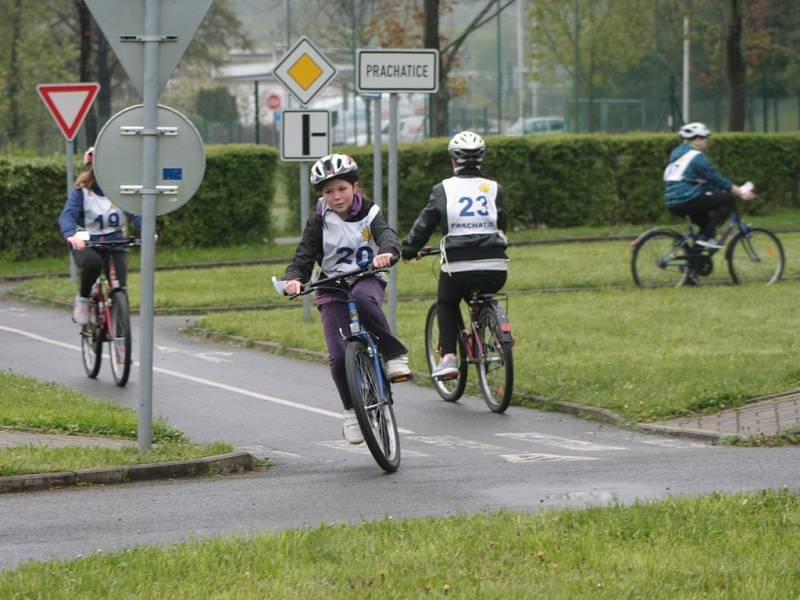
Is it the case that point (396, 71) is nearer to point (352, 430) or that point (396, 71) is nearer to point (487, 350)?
point (487, 350)

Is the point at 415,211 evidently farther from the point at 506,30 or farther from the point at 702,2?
the point at 506,30

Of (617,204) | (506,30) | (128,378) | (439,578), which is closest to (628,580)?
(439,578)

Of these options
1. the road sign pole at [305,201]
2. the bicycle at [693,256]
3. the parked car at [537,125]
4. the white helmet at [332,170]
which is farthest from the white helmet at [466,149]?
the parked car at [537,125]

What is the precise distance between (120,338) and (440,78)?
2220 cm

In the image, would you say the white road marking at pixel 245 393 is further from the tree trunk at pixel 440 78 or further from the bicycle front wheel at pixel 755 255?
the tree trunk at pixel 440 78

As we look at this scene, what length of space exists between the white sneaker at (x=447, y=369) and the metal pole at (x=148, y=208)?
2.99m

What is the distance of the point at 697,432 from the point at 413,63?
5155 mm

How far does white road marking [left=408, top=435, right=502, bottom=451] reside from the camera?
10.2 m

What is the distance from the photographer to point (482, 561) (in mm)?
6262

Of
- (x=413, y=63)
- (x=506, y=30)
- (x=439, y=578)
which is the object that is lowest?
(x=439, y=578)

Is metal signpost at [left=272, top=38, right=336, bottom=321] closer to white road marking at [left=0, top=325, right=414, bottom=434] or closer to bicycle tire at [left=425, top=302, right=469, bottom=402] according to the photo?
white road marking at [left=0, top=325, right=414, bottom=434]

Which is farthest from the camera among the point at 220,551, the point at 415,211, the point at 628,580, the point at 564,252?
the point at 415,211

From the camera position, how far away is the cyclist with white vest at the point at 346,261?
9.42m

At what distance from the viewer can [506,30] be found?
122 m
